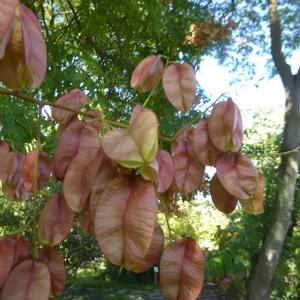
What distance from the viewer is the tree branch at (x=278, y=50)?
585 cm

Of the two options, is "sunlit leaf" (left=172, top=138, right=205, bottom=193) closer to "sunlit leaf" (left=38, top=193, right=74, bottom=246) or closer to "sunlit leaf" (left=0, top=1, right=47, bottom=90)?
"sunlit leaf" (left=38, top=193, right=74, bottom=246)

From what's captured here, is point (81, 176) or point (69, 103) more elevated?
point (69, 103)

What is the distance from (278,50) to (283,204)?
1869mm

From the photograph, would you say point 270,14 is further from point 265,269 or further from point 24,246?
point 24,246

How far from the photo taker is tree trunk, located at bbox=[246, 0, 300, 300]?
17.8ft

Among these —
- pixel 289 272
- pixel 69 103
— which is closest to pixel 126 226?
pixel 69 103

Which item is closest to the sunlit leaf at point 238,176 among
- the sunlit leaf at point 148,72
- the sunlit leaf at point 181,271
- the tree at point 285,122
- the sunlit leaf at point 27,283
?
the sunlit leaf at point 181,271

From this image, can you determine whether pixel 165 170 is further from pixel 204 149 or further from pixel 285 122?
pixel 285 122

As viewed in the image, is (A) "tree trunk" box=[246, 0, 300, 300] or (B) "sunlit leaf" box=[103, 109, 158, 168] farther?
(A) "tree trunk" box=[246, 0, 300, 300]

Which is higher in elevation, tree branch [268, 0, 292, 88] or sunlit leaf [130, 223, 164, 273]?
tree branch [268, 0, 292, 88]

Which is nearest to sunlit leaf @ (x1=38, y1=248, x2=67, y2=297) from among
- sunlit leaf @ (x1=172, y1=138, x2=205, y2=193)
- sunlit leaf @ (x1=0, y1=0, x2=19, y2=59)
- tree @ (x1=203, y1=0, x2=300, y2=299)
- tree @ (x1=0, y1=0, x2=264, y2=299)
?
tree @ (x1=0, y1=0, x2=264, y2=299)

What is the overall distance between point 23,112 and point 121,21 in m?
1.40

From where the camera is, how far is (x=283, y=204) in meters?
5.55

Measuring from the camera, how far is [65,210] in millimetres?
786
